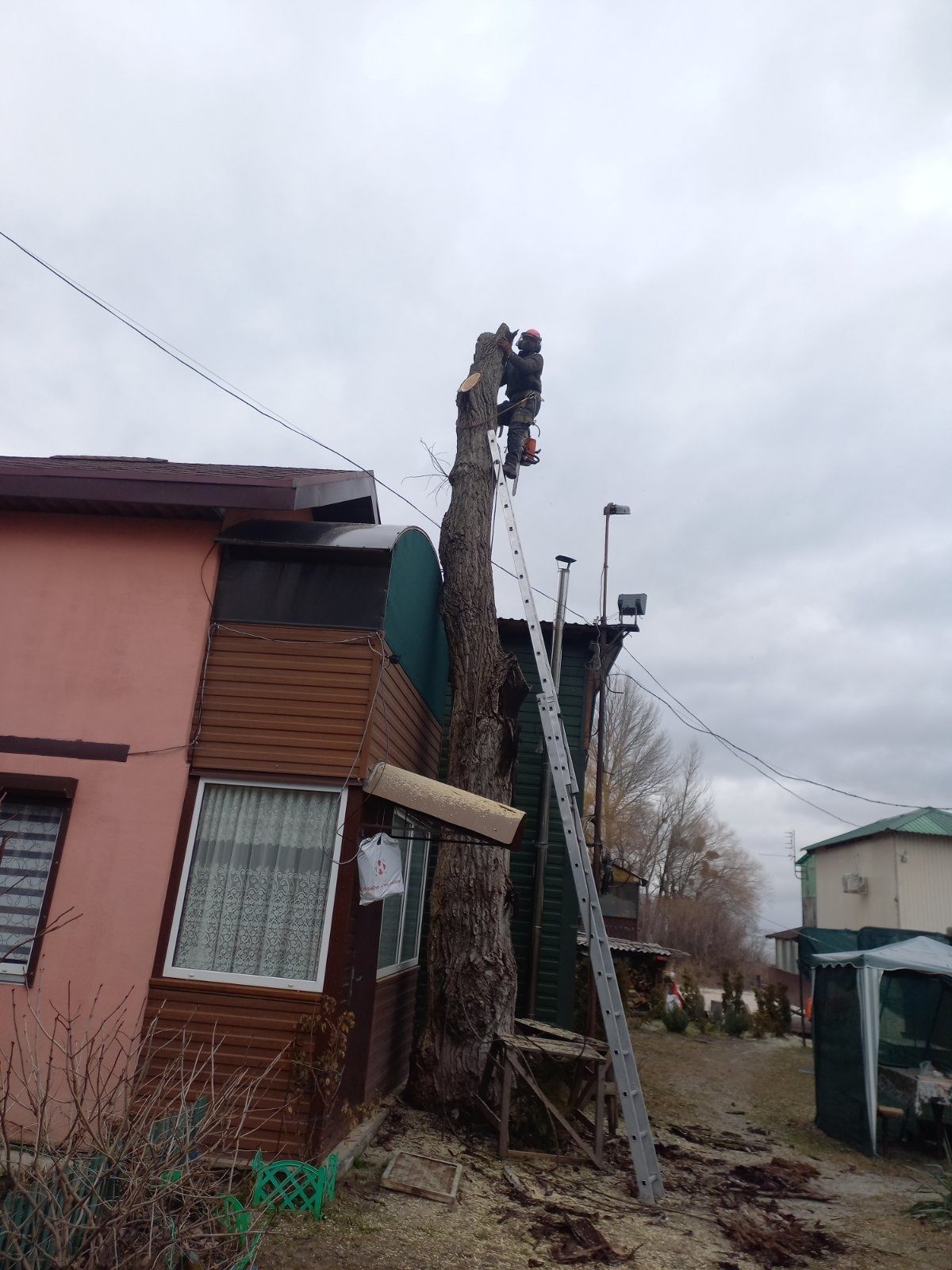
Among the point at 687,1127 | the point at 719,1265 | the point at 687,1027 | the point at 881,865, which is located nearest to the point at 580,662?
the point at 687,1127

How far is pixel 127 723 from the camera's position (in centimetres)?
677

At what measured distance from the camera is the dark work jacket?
1006 centimetres

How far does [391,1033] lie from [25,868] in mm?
3673

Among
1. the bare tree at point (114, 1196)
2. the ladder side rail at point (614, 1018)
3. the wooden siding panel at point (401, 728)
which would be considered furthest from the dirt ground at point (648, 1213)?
the wooden siding panel at point (401, 728)

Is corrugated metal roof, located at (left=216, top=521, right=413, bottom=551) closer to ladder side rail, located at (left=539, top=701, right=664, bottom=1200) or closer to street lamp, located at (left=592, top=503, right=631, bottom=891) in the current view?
ladder side rail, located at (left=539, top=701, right=664, bottom=1200)

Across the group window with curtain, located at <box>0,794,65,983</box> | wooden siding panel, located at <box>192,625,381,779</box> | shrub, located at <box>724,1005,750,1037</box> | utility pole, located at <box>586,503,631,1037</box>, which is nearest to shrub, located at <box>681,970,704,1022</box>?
shrub, located at <box>724,1005,750,1037</box>

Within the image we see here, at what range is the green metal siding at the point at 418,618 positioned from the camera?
288 inches

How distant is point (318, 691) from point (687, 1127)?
628 centimetres

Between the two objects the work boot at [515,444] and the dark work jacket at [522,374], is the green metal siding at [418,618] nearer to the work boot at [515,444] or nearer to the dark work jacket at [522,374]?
the work boot at [515,444]

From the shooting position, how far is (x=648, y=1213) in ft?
19.7

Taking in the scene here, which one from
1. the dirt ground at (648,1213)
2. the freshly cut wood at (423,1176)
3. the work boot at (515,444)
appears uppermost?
the work boot at (515,444)

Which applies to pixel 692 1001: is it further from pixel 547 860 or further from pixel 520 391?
pixel 520 391

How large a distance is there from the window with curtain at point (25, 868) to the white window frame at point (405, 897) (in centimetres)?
267

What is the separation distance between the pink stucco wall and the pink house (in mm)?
13
